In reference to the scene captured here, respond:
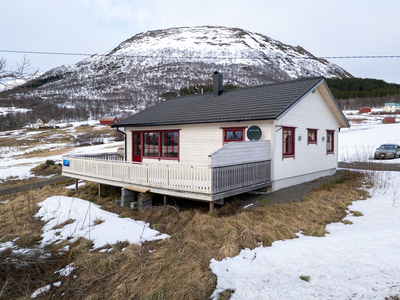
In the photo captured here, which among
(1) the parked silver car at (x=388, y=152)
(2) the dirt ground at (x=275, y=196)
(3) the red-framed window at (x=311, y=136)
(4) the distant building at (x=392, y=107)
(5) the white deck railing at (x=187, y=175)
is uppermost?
(4) the distant building at (x=392, y=107)

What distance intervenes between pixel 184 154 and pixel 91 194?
5.37 m

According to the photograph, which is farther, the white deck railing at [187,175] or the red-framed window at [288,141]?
the red-framed window at [288,141]

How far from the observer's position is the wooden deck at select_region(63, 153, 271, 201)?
771 cm

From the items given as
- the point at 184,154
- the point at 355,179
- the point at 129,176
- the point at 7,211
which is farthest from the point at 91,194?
the point at 355,179

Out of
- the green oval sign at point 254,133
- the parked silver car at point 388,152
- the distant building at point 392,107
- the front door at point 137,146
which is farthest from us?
the distant building at point 392,107

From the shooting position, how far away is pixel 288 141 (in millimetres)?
11148

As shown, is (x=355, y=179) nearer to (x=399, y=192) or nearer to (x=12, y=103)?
(x=399, y=192)

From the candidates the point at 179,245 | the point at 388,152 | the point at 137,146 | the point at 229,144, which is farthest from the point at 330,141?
the point at 179,245

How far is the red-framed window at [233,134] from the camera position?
10.7 meters

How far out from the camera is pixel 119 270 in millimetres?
5477

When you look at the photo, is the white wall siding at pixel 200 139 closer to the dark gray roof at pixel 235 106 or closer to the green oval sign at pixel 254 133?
the green oval sign at pixel 254 133

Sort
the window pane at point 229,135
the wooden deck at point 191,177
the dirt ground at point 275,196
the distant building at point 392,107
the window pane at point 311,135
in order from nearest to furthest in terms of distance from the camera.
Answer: the wooden deck at point 191,177 < the dirt ground at point 275,196 < the window pane at point 229,135 < the window pane at point 311,135 < the distant building at point 392,107

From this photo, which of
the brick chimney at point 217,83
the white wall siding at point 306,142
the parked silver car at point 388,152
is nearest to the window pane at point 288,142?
the white wall siding at point 306,142

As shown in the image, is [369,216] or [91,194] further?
[91,194]
